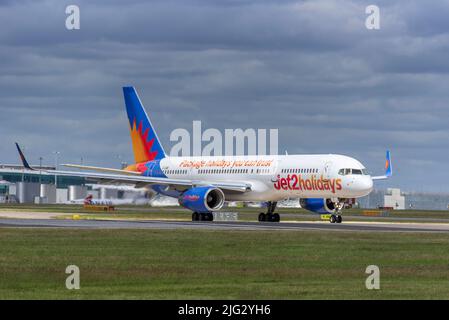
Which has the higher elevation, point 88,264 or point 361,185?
point 361,185

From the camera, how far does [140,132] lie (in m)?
91.9

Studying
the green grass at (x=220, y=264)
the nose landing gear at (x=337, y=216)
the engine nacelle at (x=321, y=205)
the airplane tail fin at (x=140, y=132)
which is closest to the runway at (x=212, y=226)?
the nose landing gear at (x=337, y=216)

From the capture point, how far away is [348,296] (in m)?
27.5

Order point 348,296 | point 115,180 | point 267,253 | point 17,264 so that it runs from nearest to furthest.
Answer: point 348,296, point 17,264, point 267,253, point 115,180

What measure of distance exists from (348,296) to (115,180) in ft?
183

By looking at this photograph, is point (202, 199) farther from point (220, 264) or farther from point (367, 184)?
point (220, 264)

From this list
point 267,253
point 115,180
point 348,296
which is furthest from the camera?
point 115,180

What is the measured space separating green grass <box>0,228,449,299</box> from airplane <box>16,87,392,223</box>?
1936cm

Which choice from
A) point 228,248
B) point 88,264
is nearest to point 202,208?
point 228,248

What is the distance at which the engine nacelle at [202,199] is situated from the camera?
7638 centimetres

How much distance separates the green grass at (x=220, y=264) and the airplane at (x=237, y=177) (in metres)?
19.4

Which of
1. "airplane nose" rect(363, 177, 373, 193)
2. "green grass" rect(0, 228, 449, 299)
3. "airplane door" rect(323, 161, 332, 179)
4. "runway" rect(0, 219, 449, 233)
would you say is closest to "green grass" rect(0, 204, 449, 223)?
"airplane door" rect(323, 161, 332, 179)

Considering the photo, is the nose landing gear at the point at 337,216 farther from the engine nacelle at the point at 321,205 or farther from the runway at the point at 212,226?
the runway at the point at 212,226
